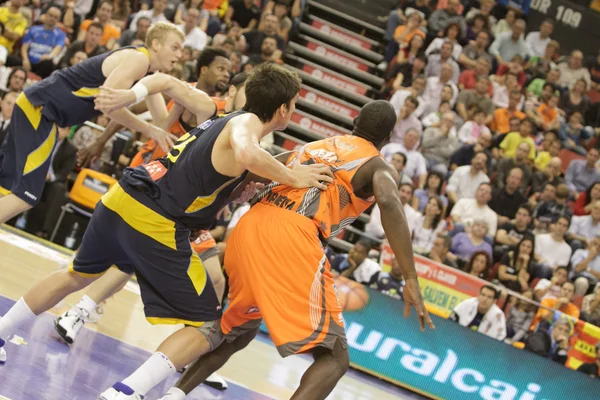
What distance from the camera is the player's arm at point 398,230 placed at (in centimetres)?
437

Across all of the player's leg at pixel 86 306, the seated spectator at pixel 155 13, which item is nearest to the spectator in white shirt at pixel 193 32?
the seated spectator at pixel 155 13

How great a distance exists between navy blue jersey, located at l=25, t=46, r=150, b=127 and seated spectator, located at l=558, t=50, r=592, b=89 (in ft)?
39.2

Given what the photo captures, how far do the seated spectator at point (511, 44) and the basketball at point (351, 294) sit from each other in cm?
824

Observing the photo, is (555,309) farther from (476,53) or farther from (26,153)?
(476,53)

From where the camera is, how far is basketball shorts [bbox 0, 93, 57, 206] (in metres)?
5.82

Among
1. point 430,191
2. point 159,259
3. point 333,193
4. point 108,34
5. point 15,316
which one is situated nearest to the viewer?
point 159,259

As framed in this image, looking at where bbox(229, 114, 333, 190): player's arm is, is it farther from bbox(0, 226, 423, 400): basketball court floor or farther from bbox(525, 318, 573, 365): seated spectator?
bbox(525, 318, 573, 365): seated spectator

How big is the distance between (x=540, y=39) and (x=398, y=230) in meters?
13.3

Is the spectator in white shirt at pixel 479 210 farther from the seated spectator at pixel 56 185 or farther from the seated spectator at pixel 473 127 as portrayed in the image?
the seated spectator at pixel 56 185

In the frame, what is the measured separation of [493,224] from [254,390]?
6409mm

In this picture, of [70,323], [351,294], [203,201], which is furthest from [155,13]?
[203,201]

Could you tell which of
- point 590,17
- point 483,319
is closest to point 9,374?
point 483,319

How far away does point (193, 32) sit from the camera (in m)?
13.6

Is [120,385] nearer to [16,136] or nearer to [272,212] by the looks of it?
[272,212]
